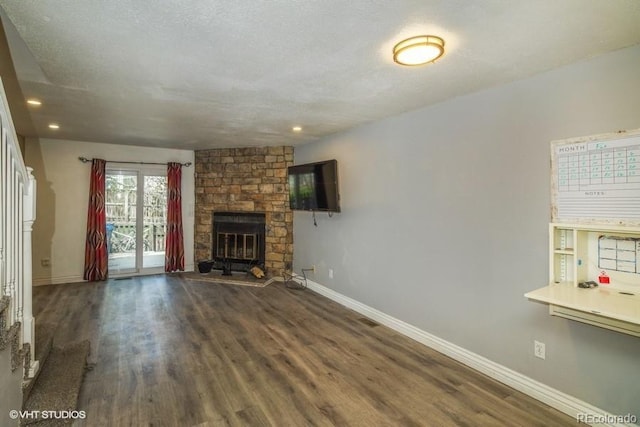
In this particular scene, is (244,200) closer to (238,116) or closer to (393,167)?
(238,116)

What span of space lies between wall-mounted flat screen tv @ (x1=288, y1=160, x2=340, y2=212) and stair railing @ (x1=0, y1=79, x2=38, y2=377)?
117 inches

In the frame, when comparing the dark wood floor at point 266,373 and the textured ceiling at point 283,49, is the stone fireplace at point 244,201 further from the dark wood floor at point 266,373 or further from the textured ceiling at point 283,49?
the textured ceiling at point 283,49

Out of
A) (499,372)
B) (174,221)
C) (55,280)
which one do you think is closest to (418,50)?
(499,372)

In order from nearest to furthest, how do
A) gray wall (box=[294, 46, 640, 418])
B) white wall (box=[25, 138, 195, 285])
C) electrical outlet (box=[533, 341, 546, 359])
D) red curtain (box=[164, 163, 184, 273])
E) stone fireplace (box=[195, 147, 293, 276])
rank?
gray wall (box=[294, 46, 640, 418])
electrical outlet (box=[533, 341, 546, 359])
white wall (box=[25, 138, 195, 285])
stone fireplace (box=[195, 147, 293, 276])
red curtain (box=[164, 163, 184, 273])

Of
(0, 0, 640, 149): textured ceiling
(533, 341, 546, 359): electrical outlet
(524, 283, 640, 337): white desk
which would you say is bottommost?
(533, 341, 546, 359): electrical outlet

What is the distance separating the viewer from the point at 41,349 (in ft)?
7.62

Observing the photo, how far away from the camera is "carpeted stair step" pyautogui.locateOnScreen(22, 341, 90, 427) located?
191 centimetres

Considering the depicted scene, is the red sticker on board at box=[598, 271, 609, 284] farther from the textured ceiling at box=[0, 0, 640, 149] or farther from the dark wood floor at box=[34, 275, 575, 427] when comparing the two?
the textured ceiling at box=[0, 0, 640, 149]

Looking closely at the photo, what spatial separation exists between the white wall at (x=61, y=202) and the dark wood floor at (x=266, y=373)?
1306 mm

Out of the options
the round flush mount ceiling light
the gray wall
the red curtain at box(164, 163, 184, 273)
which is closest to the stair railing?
the round flush mount ceiling light

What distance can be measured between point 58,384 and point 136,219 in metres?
4.24

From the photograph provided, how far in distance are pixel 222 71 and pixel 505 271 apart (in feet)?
8.81

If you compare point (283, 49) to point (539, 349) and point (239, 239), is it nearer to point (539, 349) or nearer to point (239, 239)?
point (539, 349)

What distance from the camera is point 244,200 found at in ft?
19.5
